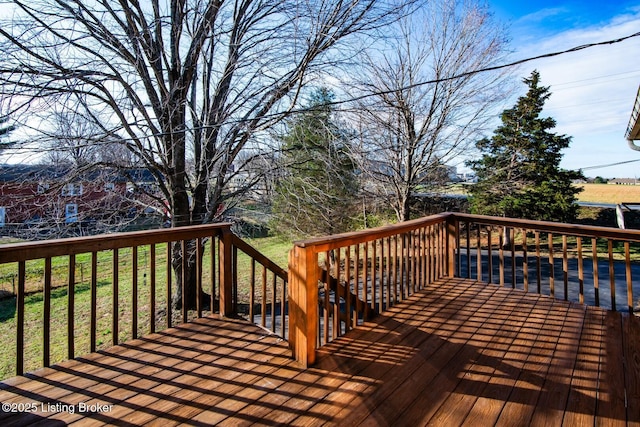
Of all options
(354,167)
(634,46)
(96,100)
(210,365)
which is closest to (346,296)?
(210,365)

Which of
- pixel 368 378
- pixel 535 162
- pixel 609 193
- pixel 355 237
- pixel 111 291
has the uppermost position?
pixel 535 162

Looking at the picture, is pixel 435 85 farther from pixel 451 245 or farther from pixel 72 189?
pixel 72 189

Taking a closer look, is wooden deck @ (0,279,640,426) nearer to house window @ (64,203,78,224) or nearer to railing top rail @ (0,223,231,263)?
railing top rail @ (0,223,231,263)

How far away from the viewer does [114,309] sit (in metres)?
2.59

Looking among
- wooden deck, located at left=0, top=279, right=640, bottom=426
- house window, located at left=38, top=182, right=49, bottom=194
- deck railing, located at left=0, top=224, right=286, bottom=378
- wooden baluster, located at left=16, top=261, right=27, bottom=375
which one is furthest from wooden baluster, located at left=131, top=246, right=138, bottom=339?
house window, located at left=38, top=182, right=49, bottom=194

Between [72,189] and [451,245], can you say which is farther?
[72,189]

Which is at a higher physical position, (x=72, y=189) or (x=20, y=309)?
(x=72, y=189)

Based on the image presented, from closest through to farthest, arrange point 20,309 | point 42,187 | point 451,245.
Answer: point 20,309 → point 451,245 → point 42,187

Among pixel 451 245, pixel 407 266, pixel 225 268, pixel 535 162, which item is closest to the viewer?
pixel 225 268

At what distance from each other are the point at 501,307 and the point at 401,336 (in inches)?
54.5

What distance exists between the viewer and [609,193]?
1480cm

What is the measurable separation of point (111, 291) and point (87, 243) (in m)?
7.13

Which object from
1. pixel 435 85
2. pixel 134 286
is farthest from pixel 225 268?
pixel 435 85

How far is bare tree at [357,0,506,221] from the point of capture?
8.17 m
